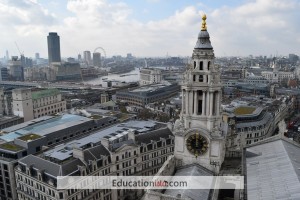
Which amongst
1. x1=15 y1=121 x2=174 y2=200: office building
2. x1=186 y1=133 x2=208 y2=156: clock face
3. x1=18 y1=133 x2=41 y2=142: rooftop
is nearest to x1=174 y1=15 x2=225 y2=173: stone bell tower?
x1=186 y1=133 x2=208 y2=156: clock face

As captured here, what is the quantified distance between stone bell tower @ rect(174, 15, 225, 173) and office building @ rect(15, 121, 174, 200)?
2693cm

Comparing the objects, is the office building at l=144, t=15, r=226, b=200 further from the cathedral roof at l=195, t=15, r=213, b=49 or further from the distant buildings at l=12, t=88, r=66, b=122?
the distant buildings at l=12, t=88, r=66, b=122

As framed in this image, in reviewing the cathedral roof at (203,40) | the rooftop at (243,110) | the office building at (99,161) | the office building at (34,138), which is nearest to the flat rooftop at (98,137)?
the office building at (99,161)

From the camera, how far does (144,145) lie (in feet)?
263

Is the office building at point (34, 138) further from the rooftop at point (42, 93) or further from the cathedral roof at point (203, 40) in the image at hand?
the cathedral roof at point (203, 40)

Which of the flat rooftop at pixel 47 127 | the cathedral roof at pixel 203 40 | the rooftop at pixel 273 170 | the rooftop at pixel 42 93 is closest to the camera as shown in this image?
the rooftop at pixel 273 170

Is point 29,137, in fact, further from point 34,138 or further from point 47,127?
point 47,127

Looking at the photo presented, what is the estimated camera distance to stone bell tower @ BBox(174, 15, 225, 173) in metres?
48.9

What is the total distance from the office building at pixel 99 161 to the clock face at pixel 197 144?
27.6m

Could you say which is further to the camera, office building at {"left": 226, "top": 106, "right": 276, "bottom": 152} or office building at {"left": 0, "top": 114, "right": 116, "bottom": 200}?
office building at {"left": 226, "top": 106, "right": 276, "bottom": 152}

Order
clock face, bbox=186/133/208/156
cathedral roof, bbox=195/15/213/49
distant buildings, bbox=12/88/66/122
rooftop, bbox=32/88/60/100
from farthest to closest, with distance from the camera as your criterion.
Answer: rooftop, bbox=32/88/60/100 → distant buildings, bbox=12/88/66/122 → clock face, bbox=186/133/208/156 → cathedral roof, bbox=195/15/213/49

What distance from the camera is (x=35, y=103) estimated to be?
147625 millimetres

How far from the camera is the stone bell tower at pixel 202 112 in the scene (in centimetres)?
4891

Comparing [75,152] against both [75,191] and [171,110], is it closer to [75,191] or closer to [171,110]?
[75,191]
